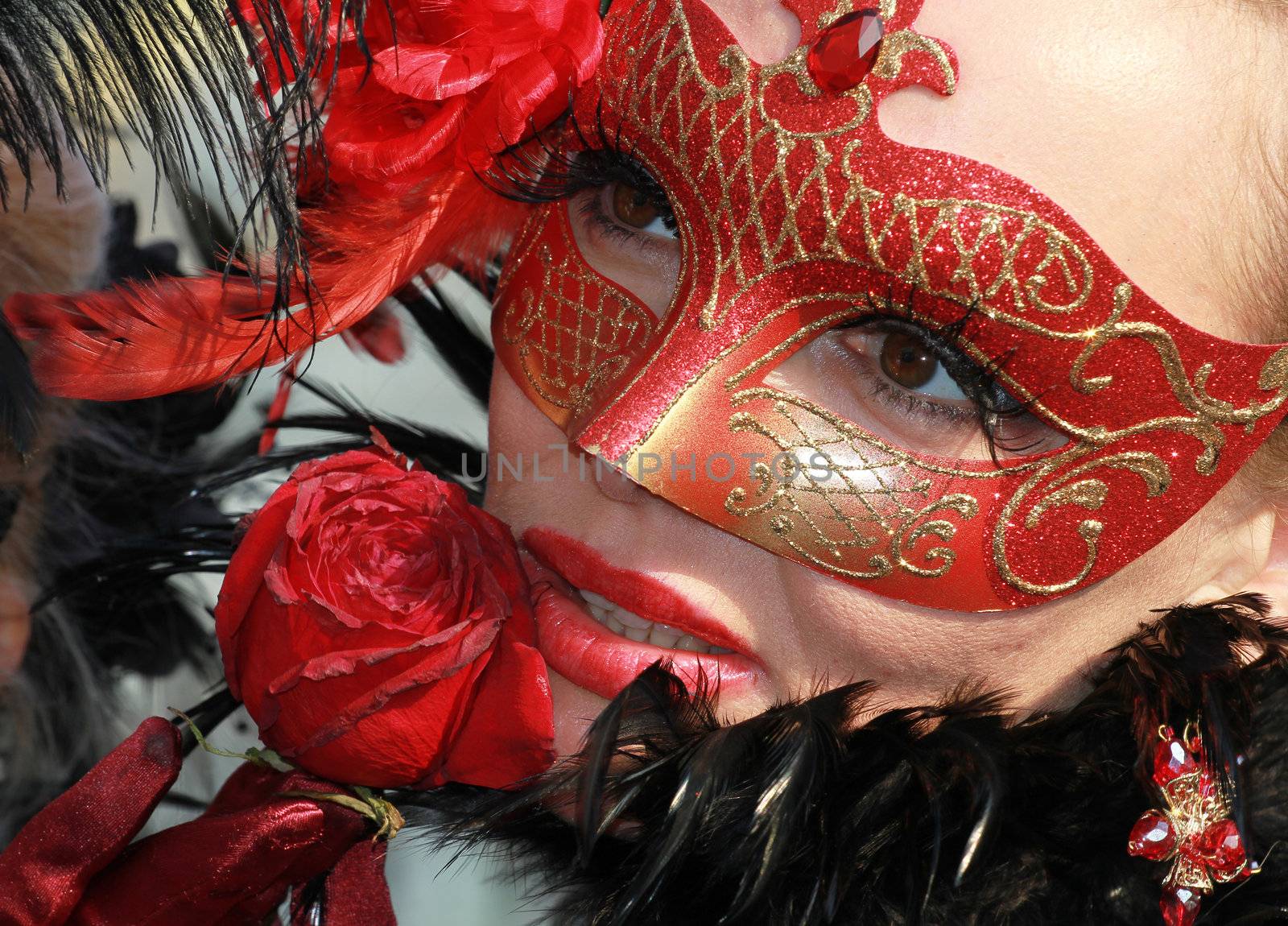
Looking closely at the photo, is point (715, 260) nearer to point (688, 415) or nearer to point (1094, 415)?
point (688, 415)

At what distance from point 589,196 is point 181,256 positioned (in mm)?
442

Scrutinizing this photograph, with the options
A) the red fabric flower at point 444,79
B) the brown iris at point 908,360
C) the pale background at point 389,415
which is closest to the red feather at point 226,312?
the red fabric flower at point 444,79

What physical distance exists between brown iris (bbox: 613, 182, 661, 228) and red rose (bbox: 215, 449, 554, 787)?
273 mm

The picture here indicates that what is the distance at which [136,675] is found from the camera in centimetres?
134

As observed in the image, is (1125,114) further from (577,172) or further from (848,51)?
(577,172)

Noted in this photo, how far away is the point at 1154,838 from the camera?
93cm

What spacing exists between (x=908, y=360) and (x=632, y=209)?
0.27 meters

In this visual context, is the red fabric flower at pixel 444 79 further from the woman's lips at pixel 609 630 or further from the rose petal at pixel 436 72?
the woman's lips at pixel 609 630

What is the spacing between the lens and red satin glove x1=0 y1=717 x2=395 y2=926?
0.94 metres

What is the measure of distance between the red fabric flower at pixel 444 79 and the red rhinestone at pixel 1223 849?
2.35ft

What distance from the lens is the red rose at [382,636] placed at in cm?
97

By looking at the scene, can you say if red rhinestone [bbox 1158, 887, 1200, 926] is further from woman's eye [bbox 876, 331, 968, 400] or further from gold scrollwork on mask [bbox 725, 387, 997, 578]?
woman's eye [bbox 876, 331, 968, 400]

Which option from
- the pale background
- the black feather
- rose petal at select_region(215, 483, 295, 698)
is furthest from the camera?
the black feather

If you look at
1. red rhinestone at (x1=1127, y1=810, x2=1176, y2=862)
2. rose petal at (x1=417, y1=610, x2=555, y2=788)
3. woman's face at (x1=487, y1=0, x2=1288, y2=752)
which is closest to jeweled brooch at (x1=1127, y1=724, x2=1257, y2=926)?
red rhinestone at (x1=1127, y1=810, x2=1176, y2=862)
